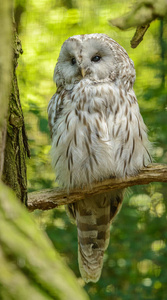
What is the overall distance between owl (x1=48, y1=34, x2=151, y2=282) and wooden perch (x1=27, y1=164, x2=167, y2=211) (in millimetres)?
33

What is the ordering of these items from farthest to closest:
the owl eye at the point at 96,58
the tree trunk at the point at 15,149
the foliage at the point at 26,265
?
the owl eye at the point at 96,58, the tree trunk at the point at 15,149, the foliage at the point at 26,265

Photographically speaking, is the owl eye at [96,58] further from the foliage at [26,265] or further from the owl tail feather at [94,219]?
the foliage at [26,265]

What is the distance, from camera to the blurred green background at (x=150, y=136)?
321cm

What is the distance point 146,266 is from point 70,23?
2126mm

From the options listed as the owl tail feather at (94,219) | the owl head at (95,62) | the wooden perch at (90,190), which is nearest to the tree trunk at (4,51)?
the wooden perch at (90,190)

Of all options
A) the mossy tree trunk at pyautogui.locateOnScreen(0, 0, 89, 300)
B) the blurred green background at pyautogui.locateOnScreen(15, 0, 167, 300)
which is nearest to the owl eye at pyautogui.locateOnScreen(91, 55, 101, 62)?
the blurred green background at pyautogui.locateOnScreen(15, 0, 167, 300)

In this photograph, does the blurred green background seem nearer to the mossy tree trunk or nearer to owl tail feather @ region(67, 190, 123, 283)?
owl tail feather @ region(67, 190, 123, 283)

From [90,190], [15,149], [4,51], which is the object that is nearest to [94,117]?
[90,190]

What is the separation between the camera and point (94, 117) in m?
2.04

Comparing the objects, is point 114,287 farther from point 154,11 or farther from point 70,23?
point 154,11

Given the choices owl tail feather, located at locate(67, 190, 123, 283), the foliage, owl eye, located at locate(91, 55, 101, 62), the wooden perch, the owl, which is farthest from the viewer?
owl tail feather, located at locate(67, 190, 123, 283)

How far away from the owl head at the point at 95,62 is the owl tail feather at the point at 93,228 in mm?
690

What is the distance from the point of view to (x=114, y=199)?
239 centimetres

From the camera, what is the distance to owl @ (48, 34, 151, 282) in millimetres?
2045
